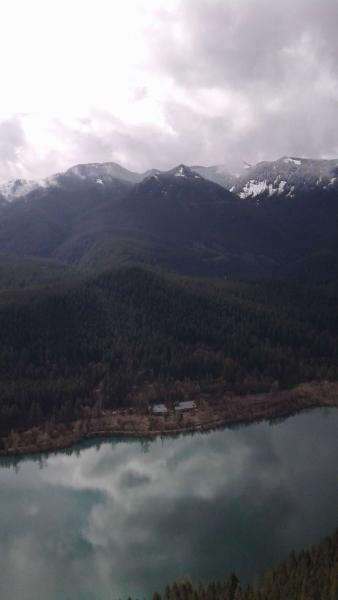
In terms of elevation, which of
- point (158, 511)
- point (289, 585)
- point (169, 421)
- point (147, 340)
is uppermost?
point (147, 340)

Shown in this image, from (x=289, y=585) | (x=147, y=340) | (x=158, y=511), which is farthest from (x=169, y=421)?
(x=289, y=585)

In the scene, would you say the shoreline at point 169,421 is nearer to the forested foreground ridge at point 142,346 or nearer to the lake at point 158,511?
the lake at point 158,511

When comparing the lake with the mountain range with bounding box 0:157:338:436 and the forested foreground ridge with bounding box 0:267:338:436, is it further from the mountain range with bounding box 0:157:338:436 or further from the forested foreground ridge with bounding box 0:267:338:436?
the mountain range with bounding box 0:157:338:436

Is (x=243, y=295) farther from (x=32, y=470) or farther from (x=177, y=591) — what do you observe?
(x=177, y=591)

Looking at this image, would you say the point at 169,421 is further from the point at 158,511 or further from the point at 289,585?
the point at 289,585

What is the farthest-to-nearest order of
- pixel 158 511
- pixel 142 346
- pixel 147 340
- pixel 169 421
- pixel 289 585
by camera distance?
pixel 147 340 → pixel 142 346 → pixel 169 421 → pixel 158 511 → pixel 289 585
